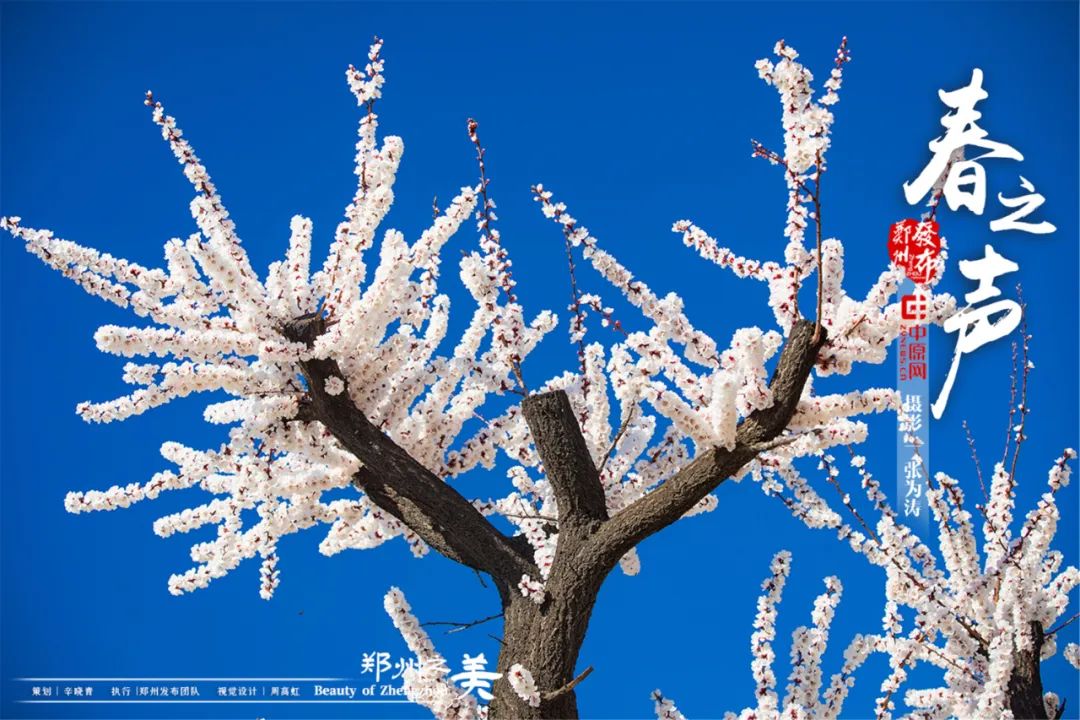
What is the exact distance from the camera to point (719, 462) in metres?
4.26

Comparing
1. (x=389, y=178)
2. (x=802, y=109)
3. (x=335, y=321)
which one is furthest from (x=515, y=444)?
(x=802, y=109)

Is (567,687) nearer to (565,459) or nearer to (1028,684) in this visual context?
(565,459)

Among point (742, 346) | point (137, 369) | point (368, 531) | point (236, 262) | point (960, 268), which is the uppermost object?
point (960, 268)

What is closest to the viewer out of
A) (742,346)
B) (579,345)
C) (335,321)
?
(742,346)

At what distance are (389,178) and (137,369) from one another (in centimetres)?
142

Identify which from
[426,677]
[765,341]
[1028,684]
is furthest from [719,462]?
[1028,684]

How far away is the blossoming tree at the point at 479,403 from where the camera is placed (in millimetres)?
4281

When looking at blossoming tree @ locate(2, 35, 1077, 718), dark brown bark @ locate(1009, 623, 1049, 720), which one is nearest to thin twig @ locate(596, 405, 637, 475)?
blossoming tree @ locate(2, 35, 1077, 718)

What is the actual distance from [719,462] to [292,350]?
1928mm

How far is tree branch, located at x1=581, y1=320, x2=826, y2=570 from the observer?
13.8ft

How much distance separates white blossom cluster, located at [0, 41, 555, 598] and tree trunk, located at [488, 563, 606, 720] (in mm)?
941

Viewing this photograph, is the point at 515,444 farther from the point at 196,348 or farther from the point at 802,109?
the point at 802,109

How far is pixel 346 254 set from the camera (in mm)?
5000

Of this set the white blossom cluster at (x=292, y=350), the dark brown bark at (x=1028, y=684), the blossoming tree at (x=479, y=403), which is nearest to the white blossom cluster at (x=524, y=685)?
the blossoming tree at (x=479, y=403)
